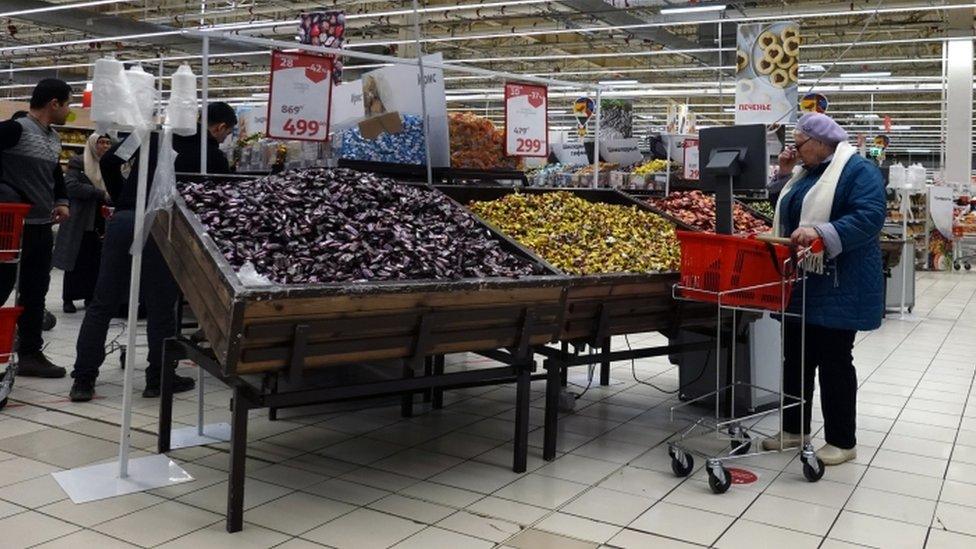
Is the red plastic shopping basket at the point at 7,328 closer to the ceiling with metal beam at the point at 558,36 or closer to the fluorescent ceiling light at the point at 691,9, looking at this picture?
the ceiling with metal beam at the point at 558,36

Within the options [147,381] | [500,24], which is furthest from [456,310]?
[500,24]

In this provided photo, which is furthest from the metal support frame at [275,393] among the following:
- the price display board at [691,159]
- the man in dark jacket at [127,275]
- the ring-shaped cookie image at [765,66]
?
the ring-shaped cookie image at [765,66]

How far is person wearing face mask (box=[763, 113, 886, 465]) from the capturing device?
11.6 feet

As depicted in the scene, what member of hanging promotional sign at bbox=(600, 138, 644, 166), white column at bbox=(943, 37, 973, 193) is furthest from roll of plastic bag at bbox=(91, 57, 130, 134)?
white column at bbox=(943, 37, 973, 193)

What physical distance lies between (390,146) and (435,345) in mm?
2091

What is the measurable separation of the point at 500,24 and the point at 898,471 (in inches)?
537

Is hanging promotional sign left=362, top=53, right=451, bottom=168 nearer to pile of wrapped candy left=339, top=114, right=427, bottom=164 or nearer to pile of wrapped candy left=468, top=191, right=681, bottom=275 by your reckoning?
pile of wrapped candy left=339, top=114, right=427, bottom=164

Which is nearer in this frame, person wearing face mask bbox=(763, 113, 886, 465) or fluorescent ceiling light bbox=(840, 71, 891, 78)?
person wearing face mask bbox=(763, 113, 886, 465)

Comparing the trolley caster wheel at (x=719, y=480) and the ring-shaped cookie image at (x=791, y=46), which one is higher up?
the ring-shaped cookie image at (x=791, y=46)

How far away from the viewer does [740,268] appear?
3.47 metres

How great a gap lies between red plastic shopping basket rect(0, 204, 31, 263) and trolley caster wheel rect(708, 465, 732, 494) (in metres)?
3.38

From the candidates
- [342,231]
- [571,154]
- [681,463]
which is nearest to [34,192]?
[342,231]

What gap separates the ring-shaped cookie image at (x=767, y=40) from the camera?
752cm

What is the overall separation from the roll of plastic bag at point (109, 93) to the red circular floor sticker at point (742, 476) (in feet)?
9.30
